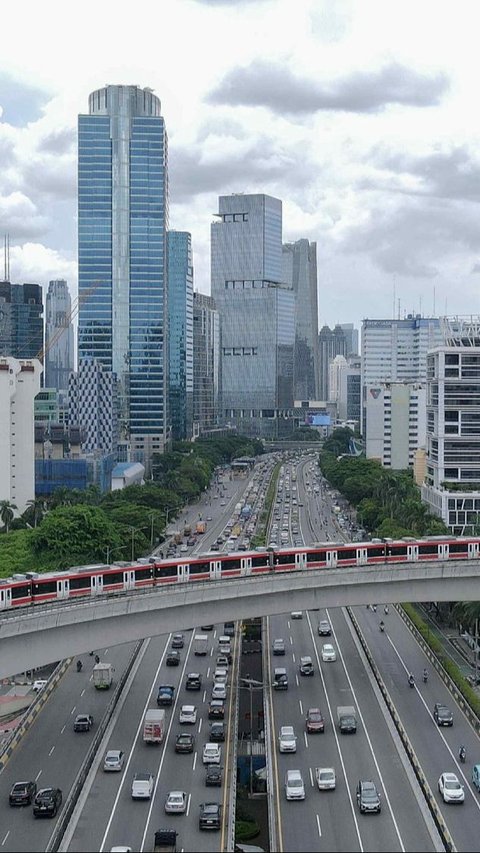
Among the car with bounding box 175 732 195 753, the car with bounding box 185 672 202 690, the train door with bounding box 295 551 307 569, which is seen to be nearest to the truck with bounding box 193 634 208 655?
the car with bounding box 185 672 202 690

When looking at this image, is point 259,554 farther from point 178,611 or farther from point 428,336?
point 428,336

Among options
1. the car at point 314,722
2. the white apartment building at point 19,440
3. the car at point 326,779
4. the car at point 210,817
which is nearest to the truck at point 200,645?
the car at point 314,722

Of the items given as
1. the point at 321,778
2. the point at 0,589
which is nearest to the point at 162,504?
the point at 0,589

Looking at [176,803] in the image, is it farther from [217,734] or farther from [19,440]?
[19,440]

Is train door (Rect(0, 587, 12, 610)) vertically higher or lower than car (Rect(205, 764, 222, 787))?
higher

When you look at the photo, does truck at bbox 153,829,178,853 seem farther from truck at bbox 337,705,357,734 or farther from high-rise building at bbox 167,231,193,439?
high-rise building at bbox 167,231,193,439

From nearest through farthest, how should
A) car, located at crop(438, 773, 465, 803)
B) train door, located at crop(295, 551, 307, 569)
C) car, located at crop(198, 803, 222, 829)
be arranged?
car, located at crop(198, 803, 222, 829)
car, located at crop(438, 773, 465, 803)
train door, located at crop(295, 551, 307, 569)
